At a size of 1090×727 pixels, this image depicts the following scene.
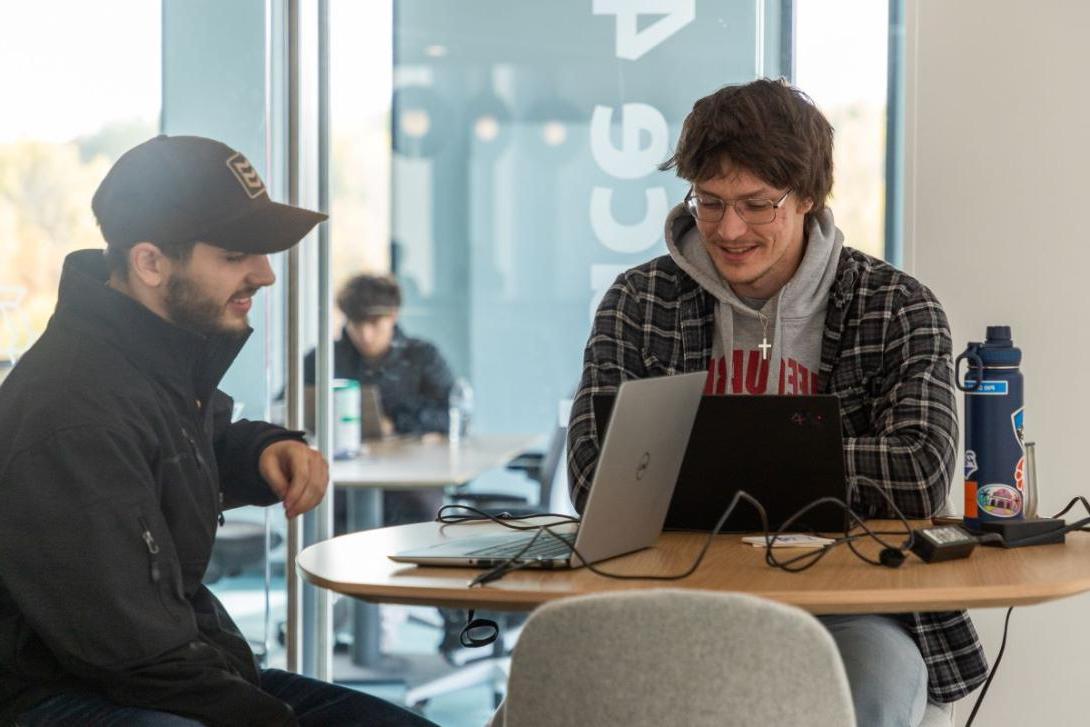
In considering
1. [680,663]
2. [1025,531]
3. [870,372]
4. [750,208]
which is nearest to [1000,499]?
[1025,531]

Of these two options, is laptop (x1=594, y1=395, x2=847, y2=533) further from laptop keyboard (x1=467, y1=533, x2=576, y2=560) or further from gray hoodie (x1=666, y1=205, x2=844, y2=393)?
gray hoodie (x1=666, y1=205, x2=844, y2=393)

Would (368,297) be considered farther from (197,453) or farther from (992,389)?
(992,389)

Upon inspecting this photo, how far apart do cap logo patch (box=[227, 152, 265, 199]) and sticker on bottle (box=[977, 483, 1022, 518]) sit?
4.09ft

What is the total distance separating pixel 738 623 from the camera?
1.16 m

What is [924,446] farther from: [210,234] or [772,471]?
[210,234]

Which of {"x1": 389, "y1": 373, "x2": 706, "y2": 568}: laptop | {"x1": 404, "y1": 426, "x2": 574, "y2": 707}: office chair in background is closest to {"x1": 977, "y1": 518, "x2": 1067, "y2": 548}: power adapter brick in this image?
{"x1": 389, "y1": 373, "x2": 706, "y2": 568}: laptop

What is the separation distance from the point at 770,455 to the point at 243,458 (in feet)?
3.10

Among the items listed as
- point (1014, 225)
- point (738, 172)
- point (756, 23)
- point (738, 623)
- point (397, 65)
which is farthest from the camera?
point (397, 65)

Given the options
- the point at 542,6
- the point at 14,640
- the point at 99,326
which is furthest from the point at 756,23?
the point at 14,640

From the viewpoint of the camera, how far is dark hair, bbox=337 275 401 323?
3.78 m

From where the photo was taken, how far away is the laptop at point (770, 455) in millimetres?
1788

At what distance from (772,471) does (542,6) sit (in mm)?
2129

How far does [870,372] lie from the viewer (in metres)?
2.24

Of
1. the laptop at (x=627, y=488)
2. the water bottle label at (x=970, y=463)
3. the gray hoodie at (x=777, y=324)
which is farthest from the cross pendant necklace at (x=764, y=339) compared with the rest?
the laptop at (x=627, y=488)
